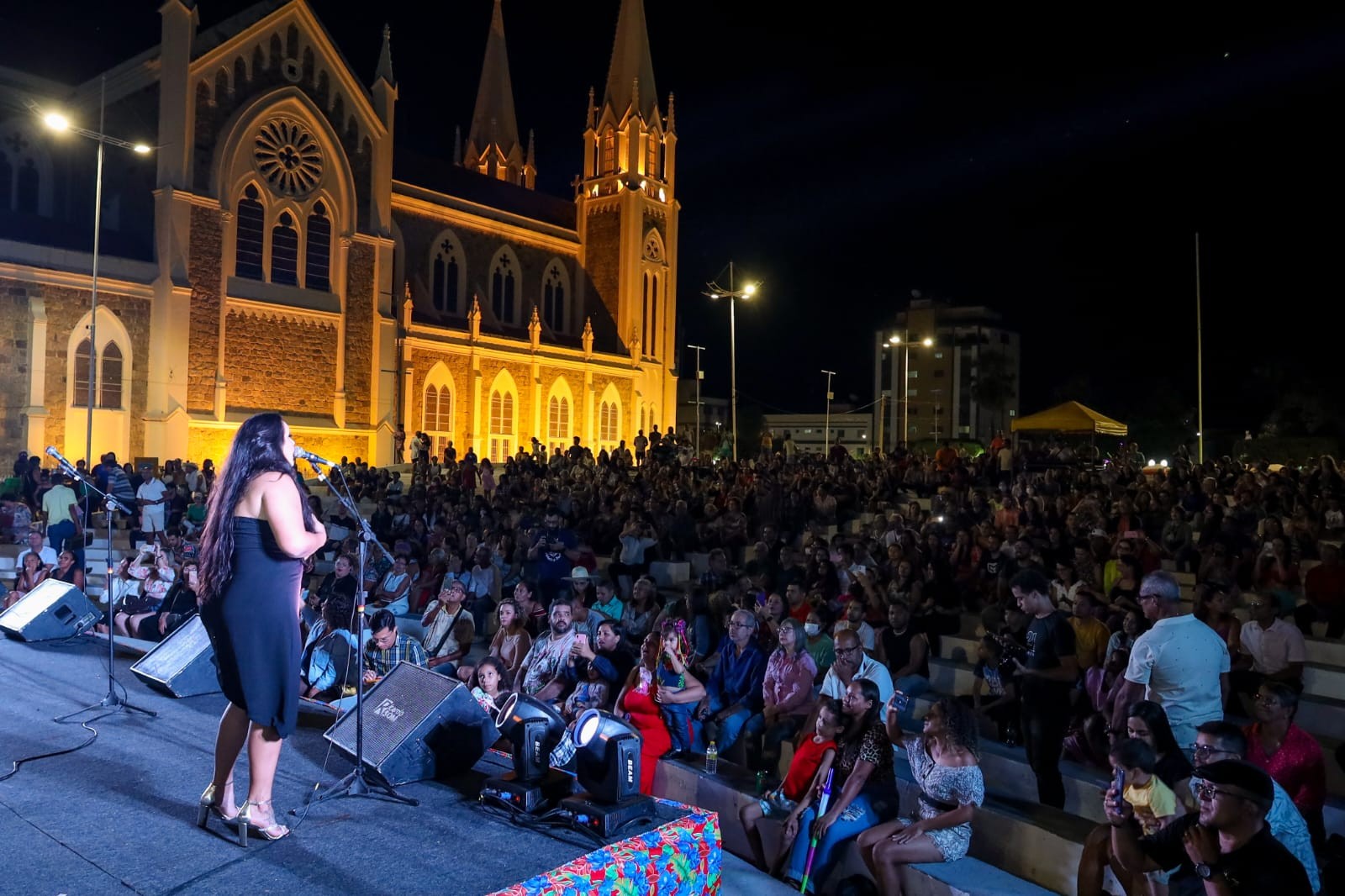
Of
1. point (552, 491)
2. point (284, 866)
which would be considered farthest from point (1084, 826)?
point (552, 491)

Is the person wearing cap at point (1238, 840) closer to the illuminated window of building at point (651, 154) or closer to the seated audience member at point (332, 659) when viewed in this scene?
the seated audience member at point (332, 659)

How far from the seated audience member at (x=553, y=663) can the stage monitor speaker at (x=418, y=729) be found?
170 centimetres

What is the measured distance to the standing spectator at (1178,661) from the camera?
16.9ft

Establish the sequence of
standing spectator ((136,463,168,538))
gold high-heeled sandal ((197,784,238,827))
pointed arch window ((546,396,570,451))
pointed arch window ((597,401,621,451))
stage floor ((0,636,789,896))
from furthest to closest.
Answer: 1. pointed arch window ((597,401,621,451))
2. pointed arch window ((546,396,570,451))
3. standing spectator ((136,463,168,538))
4. gold high-heeled sandal ((197,784,238,827))
5. stage floor ((0,636,789,896))

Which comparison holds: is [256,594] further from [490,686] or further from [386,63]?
[386,63]

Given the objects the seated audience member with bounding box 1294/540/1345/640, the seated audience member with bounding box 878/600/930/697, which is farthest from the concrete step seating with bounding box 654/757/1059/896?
the seated audience member with bounding box 1294/540/1345/640

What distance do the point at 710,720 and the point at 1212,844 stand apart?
3941 mm

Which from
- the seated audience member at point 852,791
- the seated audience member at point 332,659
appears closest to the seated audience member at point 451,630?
the seated audience member at point 332,659

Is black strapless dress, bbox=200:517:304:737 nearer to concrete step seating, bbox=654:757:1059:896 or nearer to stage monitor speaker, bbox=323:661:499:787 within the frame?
stage monitor speaker, bbox=323:661:499:787

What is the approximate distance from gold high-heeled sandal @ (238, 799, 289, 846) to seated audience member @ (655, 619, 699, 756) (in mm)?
2913

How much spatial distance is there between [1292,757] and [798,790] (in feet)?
7.96

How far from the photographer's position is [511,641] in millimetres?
7828

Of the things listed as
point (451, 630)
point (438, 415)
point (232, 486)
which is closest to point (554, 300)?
point (438, 415)

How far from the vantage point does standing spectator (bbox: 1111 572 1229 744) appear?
→ 5148 millimetres
